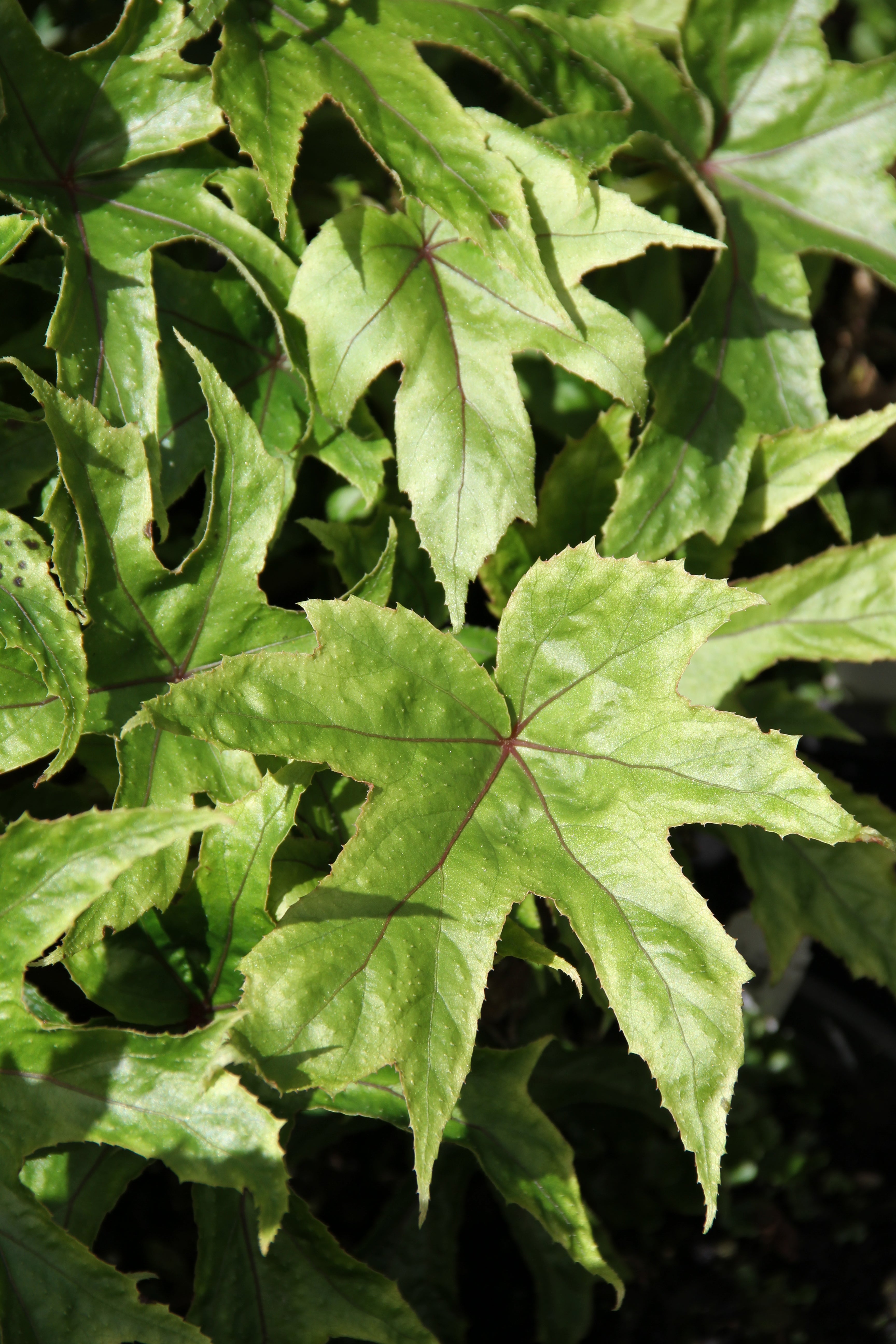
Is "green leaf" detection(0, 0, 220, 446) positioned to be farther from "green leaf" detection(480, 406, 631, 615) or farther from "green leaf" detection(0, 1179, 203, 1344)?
"green leaf" detection(0, 1179, 203, 1344)

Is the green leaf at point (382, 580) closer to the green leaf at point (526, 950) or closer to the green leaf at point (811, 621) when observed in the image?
the green leaf at point (526, 950)

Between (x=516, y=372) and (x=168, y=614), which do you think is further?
(x=516, y=372)

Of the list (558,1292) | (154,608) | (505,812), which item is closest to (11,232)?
(154,608)

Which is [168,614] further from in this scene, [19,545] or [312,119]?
[312,119]

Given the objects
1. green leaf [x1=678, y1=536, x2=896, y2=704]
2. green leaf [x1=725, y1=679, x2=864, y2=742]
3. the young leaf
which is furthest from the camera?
green leaf [x1=725, y1=679, x2=864, y2=742]

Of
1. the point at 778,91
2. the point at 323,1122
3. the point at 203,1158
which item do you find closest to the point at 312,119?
the point at 778,91

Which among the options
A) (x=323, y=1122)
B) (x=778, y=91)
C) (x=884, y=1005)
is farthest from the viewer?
(x=884, y=1005)

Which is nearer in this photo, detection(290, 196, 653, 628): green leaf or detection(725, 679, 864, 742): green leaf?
detection(290, 196, 653, 628): green leaf

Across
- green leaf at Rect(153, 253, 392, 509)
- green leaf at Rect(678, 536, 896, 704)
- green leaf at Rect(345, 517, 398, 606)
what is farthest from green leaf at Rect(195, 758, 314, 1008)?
green leaf at Rect(678, 536, 896, 704)
